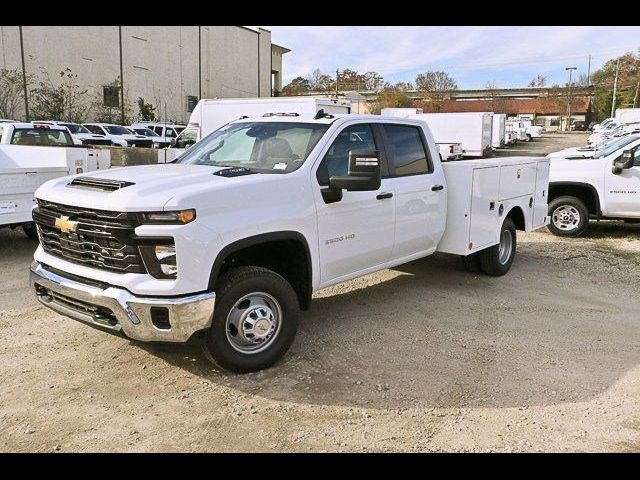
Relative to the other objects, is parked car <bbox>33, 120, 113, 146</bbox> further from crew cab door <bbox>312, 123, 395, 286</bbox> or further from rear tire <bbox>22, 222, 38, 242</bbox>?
crew cab door <bbox>312, 123, 395, 286</bbox>

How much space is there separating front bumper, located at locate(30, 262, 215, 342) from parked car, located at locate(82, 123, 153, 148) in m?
22.0

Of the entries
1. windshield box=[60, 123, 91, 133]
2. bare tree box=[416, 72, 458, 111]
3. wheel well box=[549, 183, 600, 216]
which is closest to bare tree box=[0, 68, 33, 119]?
windshield box=[60, 123, 91, 133]

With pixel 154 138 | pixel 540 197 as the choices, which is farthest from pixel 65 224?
pixel 154 138

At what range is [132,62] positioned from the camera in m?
39.2

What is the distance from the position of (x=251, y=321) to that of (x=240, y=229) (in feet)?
2.35

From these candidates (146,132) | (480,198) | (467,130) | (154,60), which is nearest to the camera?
(480,198)

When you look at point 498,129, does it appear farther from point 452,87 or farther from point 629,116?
point 452,87

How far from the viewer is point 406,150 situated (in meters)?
5.78

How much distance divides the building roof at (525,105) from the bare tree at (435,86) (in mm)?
1511

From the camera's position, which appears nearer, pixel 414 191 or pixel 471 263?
pixel 414 191

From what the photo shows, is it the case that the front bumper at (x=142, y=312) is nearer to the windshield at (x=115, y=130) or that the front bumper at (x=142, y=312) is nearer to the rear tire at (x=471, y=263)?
the rear tire at (x=471, y=263)

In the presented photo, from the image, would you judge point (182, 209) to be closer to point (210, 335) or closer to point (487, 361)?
point (210, 335)

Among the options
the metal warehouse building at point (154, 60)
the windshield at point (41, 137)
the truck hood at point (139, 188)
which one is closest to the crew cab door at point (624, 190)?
the truck hood at point (139, 188)

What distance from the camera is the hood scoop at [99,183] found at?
156 inches
